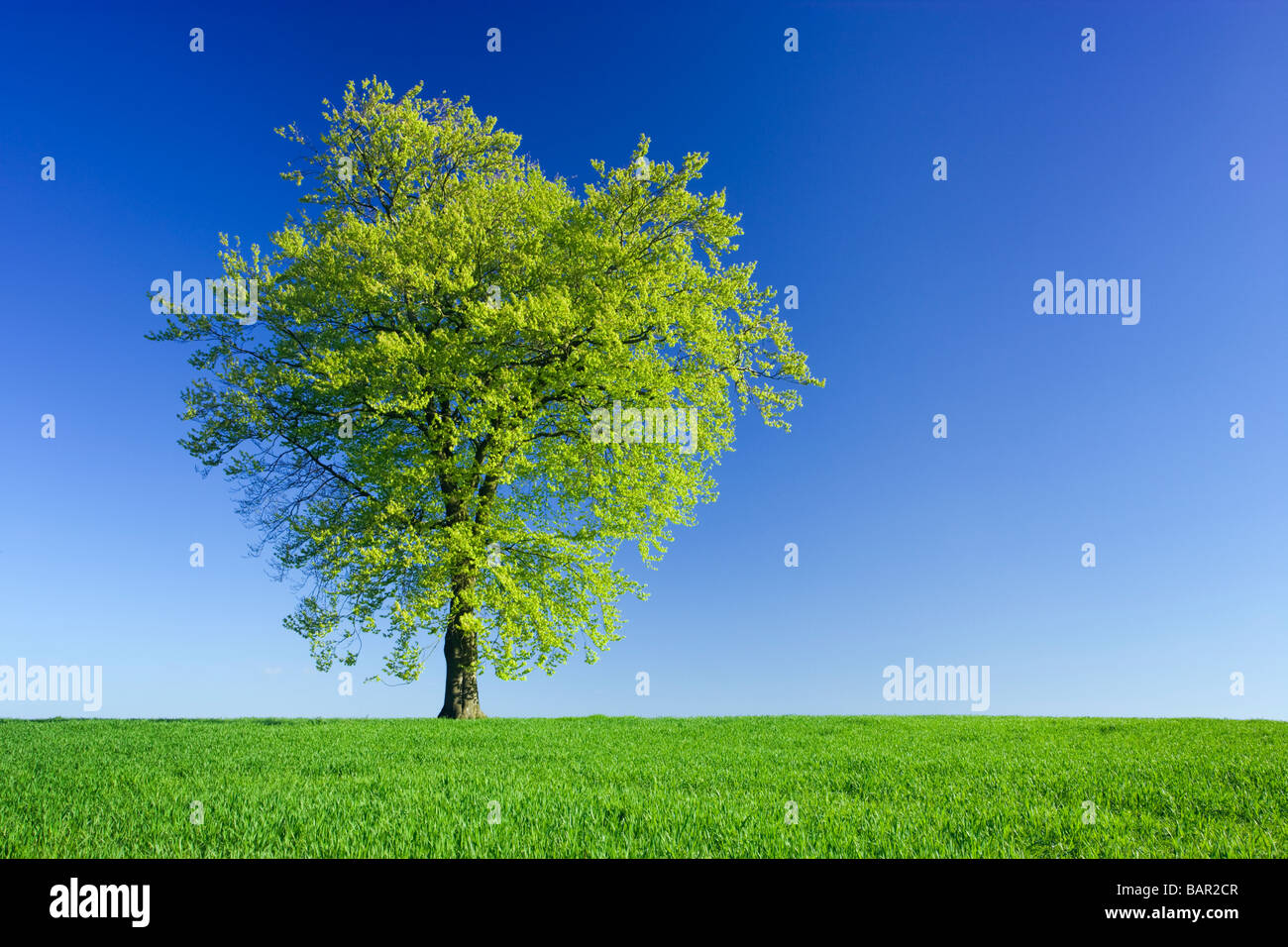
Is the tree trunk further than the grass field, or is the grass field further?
the tree trunk

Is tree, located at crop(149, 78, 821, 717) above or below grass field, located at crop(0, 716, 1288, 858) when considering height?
above

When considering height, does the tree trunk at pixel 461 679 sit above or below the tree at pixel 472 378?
below

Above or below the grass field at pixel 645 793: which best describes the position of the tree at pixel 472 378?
above

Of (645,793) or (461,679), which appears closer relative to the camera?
(645,793)

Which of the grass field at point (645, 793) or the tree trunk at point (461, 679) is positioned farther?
the tree trunk at point (461, 679)

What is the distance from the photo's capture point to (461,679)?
67.2 feet

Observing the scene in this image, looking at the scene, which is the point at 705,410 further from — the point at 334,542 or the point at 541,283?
the point at 334,542

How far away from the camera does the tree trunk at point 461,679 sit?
20266 millimetres

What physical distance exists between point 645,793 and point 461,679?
514 inches

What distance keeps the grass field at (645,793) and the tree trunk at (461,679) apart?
193 inches

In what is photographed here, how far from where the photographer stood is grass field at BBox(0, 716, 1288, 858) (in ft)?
21.1

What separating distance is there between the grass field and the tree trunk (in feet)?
16.1

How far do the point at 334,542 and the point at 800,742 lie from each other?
38.9ft

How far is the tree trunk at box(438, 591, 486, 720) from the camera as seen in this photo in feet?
66.5
